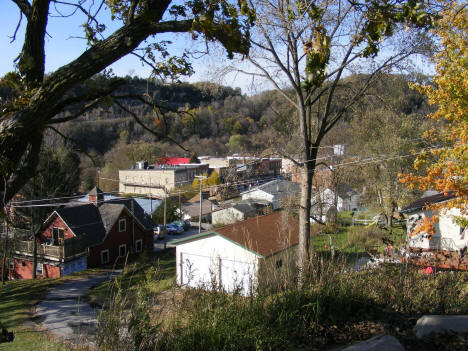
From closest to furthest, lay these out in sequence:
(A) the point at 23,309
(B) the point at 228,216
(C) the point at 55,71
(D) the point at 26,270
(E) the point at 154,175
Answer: (C) the point at 55,71 < (A) the point at 23,309 < (D) the point at 26,270 < (B) the point at 228,216 < (E) the point at 154,175

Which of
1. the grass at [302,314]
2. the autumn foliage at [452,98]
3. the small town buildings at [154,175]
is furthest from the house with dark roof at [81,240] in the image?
the grass at [302,314]

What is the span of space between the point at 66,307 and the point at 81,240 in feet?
27.9

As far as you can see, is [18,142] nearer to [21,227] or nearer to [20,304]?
[20,304]

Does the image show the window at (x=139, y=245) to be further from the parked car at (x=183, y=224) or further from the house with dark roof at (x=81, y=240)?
the parked car at (x=183, y=224)

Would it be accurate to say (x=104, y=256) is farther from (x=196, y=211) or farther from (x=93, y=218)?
(x=196, y=211)

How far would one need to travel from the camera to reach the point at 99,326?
2867 millimetres

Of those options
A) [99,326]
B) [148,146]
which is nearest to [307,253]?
[99,326]

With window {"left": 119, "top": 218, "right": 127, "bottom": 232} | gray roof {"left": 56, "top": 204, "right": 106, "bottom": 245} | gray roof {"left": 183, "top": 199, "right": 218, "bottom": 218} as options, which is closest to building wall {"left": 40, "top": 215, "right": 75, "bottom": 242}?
gray roof {"left": 56, "top": 204, "right": 106, "bottom": 245}

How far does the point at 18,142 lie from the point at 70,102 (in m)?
0.52

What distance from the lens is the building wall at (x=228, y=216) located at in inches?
1268

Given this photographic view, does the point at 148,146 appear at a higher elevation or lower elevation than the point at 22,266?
higher

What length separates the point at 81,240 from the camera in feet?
82.5

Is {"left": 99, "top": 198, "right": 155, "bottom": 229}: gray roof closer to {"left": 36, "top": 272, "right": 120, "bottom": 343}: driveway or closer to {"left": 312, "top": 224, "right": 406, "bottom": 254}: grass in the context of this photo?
{"left": 36, "top": 272, "right": 120, "bottom": 343}: driveway

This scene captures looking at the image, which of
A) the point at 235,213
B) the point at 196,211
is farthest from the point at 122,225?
the point at 196,211
